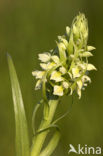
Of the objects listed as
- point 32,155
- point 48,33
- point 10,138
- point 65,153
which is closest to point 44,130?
point 32,155

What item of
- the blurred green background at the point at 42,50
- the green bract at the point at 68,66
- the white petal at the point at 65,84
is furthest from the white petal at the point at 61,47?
the blurred green background at the point at 42,50

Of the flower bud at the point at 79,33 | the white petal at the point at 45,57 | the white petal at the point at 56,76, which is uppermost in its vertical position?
the flower bud at the point at 79,33

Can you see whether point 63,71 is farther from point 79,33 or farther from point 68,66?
point 79,33

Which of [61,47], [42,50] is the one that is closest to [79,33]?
[61,47]

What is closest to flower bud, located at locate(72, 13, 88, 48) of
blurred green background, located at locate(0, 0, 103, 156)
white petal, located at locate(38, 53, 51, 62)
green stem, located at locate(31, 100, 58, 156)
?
white petal, located at locate(38, 53, 51, 62)

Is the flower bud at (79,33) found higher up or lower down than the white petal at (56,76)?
higher up

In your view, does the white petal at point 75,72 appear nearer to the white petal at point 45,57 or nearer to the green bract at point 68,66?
the green bract at point 68,66

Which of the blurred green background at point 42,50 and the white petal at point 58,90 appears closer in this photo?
the white petal at point 58,90

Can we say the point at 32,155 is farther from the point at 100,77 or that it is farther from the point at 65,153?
the point at 100,77
